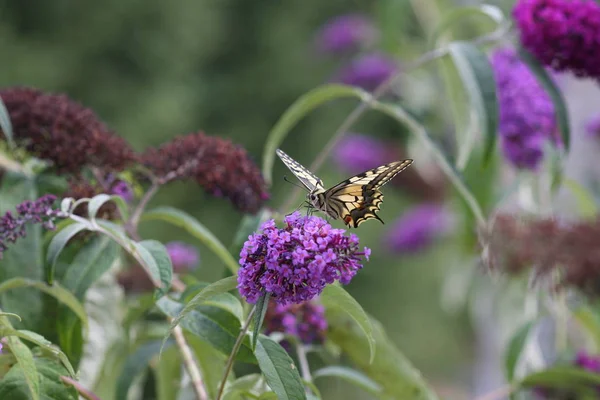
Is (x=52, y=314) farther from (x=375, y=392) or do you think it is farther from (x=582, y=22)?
(x=582, y=22)

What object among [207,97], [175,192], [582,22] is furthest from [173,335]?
[207,97]

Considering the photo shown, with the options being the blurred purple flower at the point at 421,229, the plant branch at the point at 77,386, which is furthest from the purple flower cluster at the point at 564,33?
the blurred purple flower at the point at 421,229

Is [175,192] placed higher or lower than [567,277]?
higher

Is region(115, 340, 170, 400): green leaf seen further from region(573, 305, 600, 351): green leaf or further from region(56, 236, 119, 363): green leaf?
region(573, 305, 600, 351): green leaf

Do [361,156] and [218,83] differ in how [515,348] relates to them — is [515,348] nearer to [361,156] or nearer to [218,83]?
[361,156]

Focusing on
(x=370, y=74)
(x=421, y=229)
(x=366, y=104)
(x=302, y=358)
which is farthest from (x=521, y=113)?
(x=421, y=229)

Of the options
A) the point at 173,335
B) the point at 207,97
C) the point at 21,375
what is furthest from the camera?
the point at 207,97
